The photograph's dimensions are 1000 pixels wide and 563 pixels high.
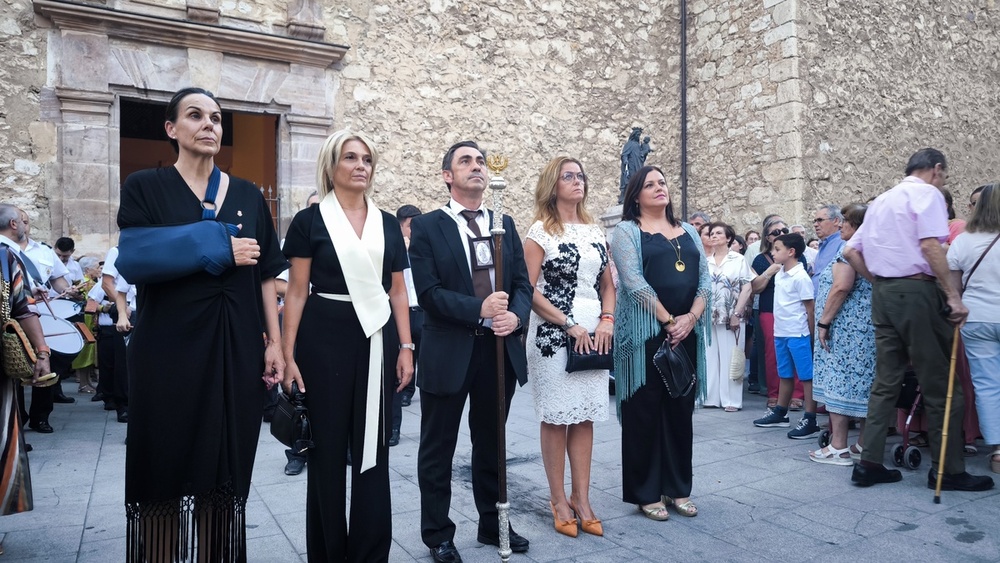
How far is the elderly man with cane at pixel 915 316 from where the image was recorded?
13.8 feet

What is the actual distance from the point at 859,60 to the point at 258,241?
1189cm

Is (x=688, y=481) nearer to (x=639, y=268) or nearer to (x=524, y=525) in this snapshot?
(x=524, y=525)

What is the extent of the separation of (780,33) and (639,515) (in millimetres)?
9578

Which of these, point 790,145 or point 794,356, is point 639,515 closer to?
point 794,356

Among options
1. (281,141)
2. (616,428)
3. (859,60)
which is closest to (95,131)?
(281,141)

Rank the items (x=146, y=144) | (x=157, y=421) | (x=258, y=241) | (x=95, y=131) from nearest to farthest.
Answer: (x=157, y=421) < (x=258, y=241) < (x=95, y=131) < (x=146, y=144)

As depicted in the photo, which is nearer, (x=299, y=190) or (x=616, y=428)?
(x=616, y=428)

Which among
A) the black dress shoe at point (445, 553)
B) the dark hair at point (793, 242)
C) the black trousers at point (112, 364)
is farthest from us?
the black trousers at point (112, 364)

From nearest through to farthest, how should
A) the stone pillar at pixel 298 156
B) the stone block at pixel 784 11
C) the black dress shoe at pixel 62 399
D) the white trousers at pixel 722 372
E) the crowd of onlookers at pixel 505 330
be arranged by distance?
the crowd of onlookers at pixel 505 330
the white trousers at pixel 722 372
the black dress shoe at pixel 62 399
the stone pillar at pixel 298 156
the stone block at pixel 784 11

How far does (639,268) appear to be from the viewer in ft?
12.8

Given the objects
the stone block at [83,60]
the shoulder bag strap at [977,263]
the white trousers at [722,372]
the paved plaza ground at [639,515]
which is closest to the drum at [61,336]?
the paved plaza ground at [639,515]

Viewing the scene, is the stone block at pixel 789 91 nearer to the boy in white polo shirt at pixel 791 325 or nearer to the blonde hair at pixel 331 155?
the boy in white polo shirt at pixel 791 325

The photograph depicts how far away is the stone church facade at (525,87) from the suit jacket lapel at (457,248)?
6.60m

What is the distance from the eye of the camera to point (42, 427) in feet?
20.1
